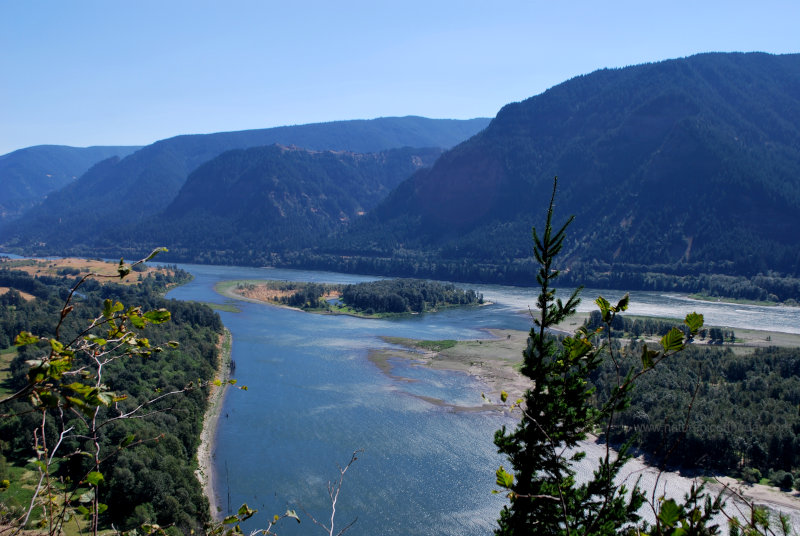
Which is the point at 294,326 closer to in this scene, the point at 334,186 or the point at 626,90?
the point at 626,90

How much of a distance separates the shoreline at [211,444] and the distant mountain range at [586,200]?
59720 millimetres

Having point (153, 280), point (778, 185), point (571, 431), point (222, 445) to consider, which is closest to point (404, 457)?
point (222, 445)

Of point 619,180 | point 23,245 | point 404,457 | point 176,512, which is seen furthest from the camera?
point 23,245

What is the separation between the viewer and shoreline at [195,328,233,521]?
70.1ft

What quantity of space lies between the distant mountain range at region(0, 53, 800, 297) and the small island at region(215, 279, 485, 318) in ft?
67.4

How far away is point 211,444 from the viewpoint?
26.3 meters

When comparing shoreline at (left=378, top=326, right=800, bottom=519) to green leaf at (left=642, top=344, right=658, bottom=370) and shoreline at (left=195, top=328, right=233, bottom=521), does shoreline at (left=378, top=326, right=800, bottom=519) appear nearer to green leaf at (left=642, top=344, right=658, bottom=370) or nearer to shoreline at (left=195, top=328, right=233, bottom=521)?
shoreline at (left=195, top=328, right=233, bottom=521)

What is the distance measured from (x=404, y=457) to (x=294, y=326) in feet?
104

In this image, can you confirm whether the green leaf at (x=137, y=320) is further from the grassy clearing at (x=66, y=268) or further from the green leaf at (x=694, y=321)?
the grassy clearing at (x=66, y=268)

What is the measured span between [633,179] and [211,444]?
99.5 metres

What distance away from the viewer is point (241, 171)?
17888cm

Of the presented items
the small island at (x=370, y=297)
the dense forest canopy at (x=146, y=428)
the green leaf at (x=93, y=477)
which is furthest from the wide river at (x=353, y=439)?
the small island at (x=370, y=297)

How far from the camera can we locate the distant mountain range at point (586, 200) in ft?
299

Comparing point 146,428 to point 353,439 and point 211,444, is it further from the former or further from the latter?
point 353,439
